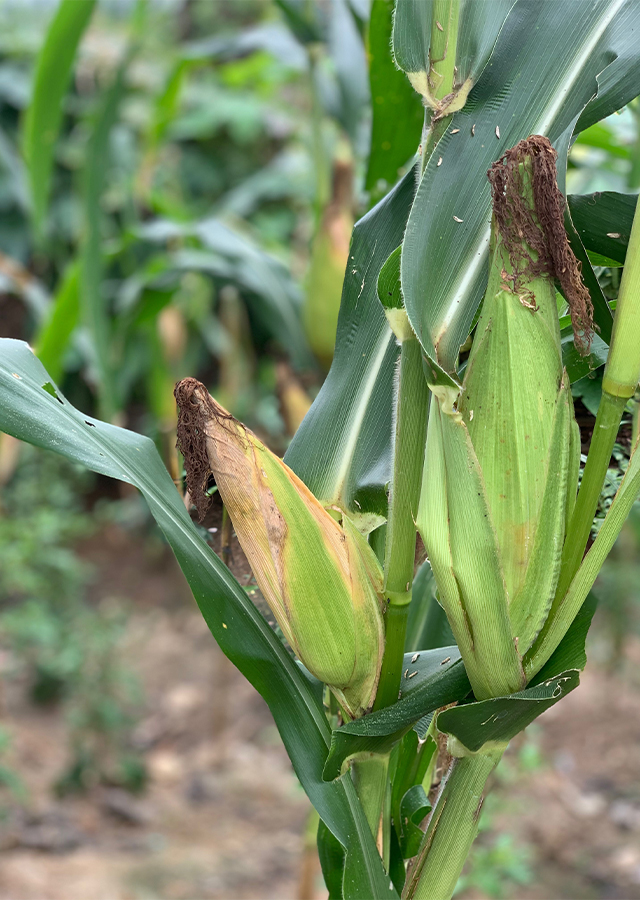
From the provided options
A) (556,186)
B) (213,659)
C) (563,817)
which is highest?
(556,186)

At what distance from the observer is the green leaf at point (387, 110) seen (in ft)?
2.38

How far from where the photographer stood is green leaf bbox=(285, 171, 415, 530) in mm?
452

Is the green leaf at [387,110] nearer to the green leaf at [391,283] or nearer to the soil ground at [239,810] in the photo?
the green leaf at [391,283]

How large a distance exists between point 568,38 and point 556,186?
5.3 inches

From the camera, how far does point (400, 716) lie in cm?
40

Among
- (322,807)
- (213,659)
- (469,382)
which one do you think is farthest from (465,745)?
(213,659)

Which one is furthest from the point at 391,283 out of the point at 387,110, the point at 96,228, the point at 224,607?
the point at 96,228

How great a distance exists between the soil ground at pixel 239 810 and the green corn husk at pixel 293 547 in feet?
2.69

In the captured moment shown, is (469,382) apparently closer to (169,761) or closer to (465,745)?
(465,745)

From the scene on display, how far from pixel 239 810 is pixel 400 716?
154 centimetres

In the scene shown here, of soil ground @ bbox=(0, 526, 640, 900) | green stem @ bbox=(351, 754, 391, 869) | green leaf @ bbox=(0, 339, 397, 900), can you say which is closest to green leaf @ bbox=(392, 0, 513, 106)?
green leaf @ bbox=(0, 339, 397, 900)

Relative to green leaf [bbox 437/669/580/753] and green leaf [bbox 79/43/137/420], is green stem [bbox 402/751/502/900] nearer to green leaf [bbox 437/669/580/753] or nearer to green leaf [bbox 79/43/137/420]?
green leaf [bbox 437/669/580/753]

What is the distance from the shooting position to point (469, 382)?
1.19 feet

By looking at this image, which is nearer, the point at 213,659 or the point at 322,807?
the point at 322,807
